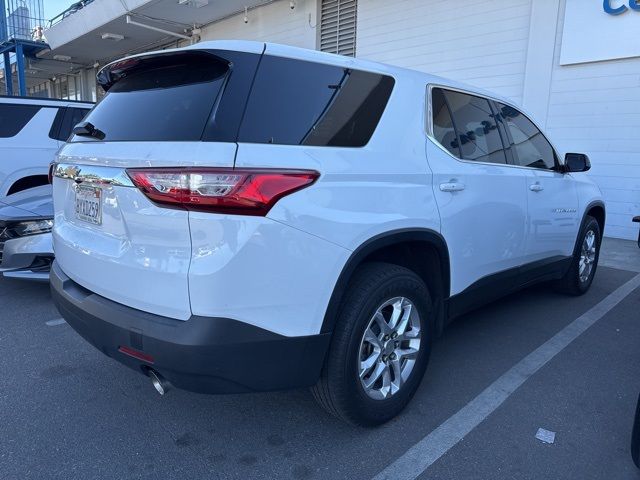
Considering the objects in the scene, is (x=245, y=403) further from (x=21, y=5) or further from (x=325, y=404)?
(x=21, y=5)

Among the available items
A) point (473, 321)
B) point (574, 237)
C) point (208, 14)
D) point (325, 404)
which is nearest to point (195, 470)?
point (325, 404)

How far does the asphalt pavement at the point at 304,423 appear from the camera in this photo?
2.36m

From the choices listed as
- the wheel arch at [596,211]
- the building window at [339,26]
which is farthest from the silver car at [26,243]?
the building window at [339,26]

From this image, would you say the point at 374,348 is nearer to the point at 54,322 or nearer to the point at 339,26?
the point at 54,322

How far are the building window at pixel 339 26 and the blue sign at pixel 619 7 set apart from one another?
5254 mm

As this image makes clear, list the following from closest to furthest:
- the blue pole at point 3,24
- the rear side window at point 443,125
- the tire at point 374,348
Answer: the tire at point 374,348, the rear side window at point 443,125, the blue pole at point 3,24

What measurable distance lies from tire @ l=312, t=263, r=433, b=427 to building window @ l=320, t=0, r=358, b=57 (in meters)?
9.63

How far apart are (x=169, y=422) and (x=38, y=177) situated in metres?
5.36

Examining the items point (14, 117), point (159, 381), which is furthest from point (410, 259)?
point (14, 117)

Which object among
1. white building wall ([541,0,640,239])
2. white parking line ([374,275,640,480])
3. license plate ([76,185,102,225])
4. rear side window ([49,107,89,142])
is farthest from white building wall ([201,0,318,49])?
license plate ([76,185,102,225])

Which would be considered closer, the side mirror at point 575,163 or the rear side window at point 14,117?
the side mirror at point 575,163

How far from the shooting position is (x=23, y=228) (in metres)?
4.43

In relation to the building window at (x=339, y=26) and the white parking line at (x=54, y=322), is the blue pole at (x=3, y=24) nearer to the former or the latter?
the building window at (x=339, y=26)

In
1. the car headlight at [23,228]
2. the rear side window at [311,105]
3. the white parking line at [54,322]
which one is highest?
the rear side window at [311,105]
